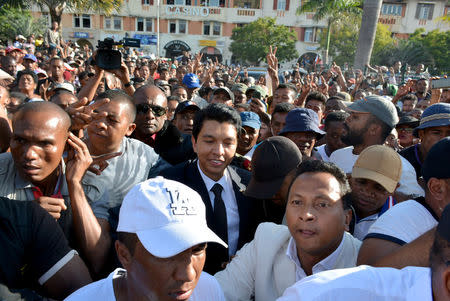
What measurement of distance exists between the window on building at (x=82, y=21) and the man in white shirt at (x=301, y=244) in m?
48.8

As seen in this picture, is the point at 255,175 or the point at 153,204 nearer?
the point at 153,204

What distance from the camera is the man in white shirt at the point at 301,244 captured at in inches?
67.4

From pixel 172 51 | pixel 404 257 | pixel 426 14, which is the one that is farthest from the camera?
pixel 172 51

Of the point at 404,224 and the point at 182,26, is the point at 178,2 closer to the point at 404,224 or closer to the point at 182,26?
the point at 182,26

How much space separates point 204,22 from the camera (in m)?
44.7

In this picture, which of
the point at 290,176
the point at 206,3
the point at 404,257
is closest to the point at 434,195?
the point at 404,257

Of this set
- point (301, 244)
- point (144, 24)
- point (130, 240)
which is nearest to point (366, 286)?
point (301, 244)

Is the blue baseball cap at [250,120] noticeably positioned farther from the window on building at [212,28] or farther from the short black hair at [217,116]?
the window on building at [212,28]

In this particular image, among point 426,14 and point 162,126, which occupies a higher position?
point 426,14

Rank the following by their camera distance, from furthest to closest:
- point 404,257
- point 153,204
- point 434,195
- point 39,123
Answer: point 39,123, point 434,195, point 404,257, point 153,204

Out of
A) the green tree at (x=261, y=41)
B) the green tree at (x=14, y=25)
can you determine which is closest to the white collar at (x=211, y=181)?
the green tree at (x=14, y=25)

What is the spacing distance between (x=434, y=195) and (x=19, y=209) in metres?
2.00

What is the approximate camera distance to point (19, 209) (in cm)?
161

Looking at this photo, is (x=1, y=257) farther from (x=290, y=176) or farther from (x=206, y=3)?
(x=206, y=3)
